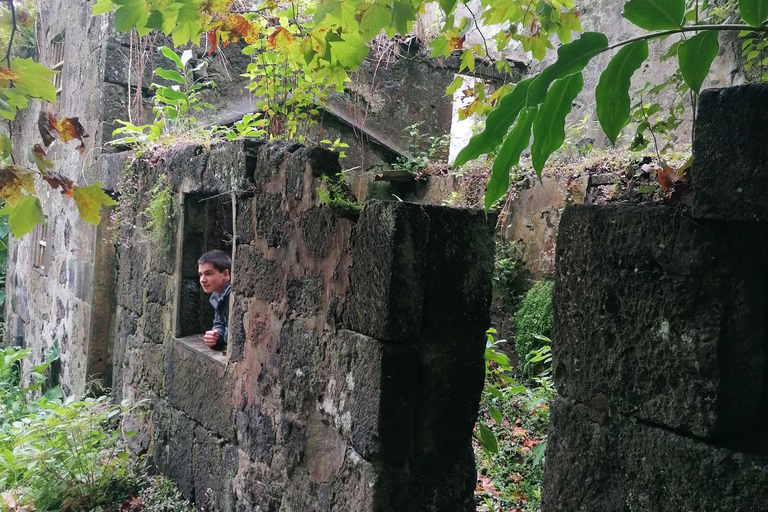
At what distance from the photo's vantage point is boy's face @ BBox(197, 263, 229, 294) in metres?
3.54

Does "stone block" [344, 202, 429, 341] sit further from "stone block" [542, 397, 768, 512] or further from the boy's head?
the boy's head

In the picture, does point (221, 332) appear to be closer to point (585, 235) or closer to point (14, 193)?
point (14, 193)

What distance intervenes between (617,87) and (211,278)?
116 inches

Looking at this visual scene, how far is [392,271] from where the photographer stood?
200 cm

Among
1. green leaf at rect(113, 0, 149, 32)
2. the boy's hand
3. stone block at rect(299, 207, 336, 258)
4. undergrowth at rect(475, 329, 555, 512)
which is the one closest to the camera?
green leaf at rect(113, 0, 149, 32)

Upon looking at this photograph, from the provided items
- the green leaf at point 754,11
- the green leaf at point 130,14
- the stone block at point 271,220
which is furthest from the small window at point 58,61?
the green leaf at point 754,11

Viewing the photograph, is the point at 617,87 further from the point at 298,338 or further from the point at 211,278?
the point at 211,278

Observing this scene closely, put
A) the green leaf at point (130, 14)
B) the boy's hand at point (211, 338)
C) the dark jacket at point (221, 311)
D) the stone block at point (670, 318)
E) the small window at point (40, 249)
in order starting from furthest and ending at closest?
the small window at point (40, 249), the dark jacket at point (221, 311), the boy's hand at point (211, 338), the green leaf at point (130, 14), the stone block at point (670, 318)

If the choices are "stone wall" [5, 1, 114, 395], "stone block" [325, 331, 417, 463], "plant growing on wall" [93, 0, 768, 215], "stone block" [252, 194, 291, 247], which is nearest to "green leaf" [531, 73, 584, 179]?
"plant growing on wall" [93, 0, 768, 215]

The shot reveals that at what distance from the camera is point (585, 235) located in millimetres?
1326

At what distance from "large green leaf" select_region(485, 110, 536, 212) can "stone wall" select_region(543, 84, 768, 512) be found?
369 mm

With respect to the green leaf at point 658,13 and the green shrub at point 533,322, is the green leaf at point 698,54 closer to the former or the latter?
the green leaf at point 658,13

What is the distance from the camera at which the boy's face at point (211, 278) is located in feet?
11.6

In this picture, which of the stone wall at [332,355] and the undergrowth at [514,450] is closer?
the stone wall at [332,355]
